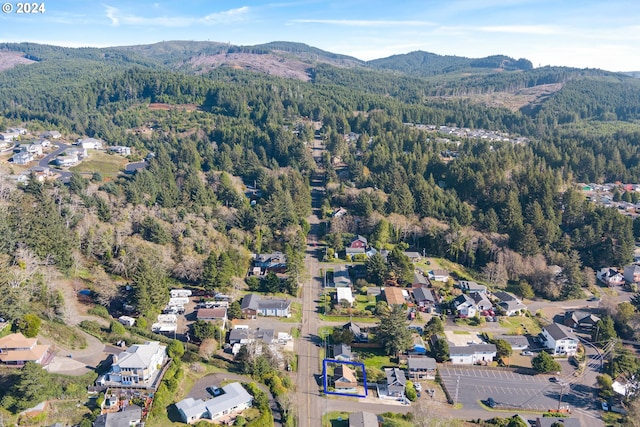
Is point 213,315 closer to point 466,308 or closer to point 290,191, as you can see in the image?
point 466,308

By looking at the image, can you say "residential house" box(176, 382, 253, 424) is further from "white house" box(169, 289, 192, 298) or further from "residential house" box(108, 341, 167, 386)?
"white house" box(169, 289, 192, 298)

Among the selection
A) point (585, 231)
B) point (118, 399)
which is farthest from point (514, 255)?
point (118, 399)

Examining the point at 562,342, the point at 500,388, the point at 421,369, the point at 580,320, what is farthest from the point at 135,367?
the point at 580,320

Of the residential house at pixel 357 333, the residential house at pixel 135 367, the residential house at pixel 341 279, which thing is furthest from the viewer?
the residential house at pixel 341 279

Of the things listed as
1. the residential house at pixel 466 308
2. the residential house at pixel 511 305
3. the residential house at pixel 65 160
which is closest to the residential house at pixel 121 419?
the residential house at pixel 466 308

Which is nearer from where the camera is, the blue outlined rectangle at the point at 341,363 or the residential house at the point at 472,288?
the blue outlined rectangle at the point at 341,363

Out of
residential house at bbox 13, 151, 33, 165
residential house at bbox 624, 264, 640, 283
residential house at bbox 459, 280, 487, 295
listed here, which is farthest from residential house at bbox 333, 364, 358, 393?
residential house at bbox 13, 151, 33, 165

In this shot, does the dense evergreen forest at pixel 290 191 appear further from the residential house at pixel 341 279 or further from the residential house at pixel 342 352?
the residential house at pixel 342 352
